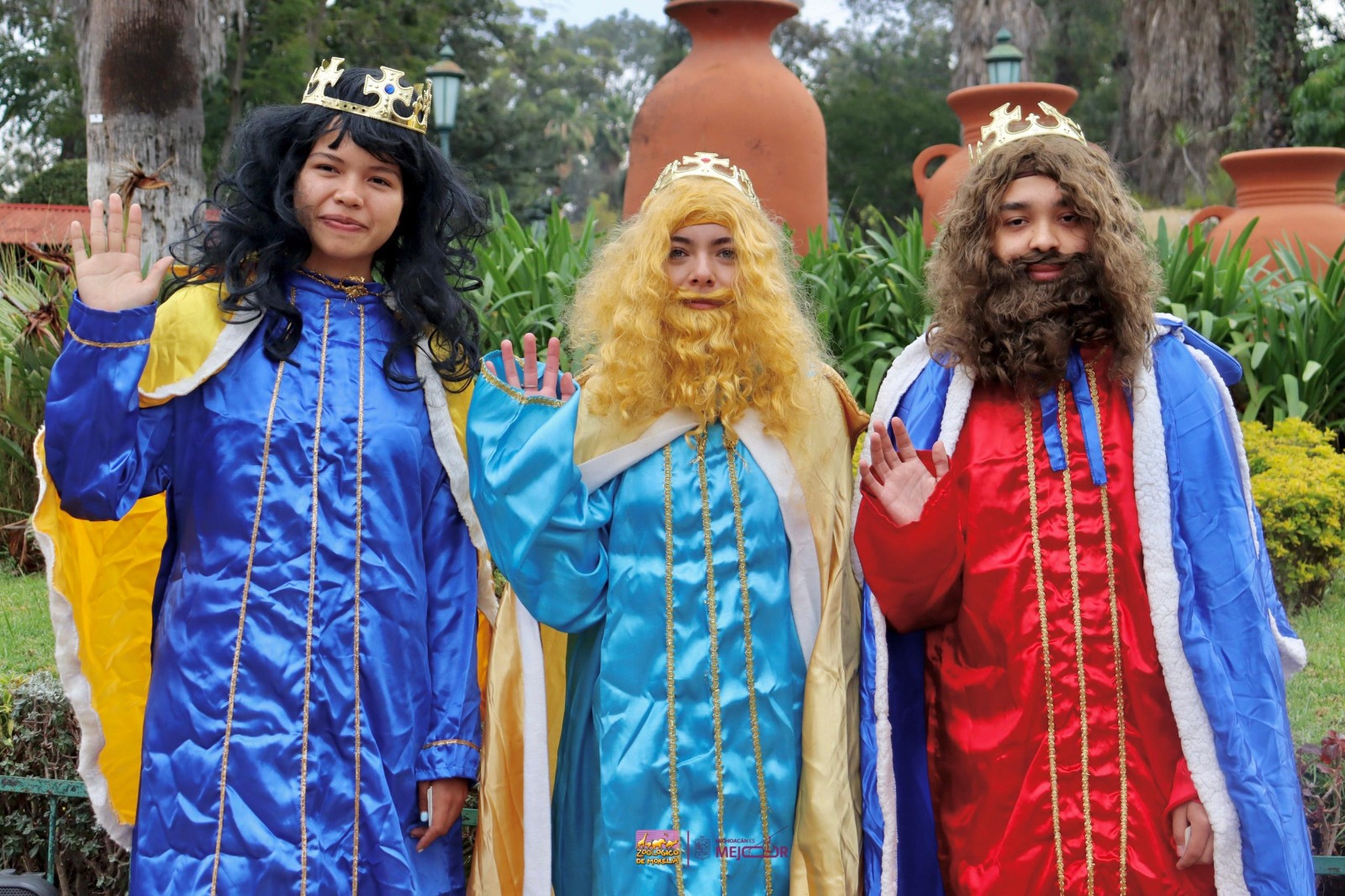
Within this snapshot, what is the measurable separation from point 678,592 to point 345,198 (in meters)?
1.19

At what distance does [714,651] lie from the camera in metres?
2.92

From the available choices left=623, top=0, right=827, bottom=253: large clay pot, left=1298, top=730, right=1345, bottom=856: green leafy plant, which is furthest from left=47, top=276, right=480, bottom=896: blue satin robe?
left=623, top=0, right=827, bottom=253: large clay pot

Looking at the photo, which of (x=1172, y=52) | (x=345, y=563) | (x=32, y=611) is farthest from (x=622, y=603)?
(x=1172, y=52)

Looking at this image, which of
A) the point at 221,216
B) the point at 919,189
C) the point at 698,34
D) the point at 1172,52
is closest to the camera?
the point at 221,216

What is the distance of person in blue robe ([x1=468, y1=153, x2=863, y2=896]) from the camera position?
286 cm

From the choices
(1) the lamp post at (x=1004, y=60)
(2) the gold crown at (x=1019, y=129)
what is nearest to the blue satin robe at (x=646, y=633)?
(2) the gold crown at (x=1019, y=129)

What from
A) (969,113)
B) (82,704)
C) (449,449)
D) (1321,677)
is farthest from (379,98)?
(969,113)

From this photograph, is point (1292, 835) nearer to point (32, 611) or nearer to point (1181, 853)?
point (1181, 853)

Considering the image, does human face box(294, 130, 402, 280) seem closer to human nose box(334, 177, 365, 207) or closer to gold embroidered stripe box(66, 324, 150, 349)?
human nose box(334, 177, 365, 207)

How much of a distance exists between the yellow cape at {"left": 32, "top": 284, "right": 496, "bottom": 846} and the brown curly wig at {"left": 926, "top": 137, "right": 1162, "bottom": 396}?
1.21 metres

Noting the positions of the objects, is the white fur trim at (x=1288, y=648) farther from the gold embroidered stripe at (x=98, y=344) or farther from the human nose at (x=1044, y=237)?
the gold embroidered stripe at (x=98, y=344)

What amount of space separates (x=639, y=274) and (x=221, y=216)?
1021mm

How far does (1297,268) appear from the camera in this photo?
7.29m

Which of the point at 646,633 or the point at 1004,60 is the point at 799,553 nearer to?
the point at 646,633
